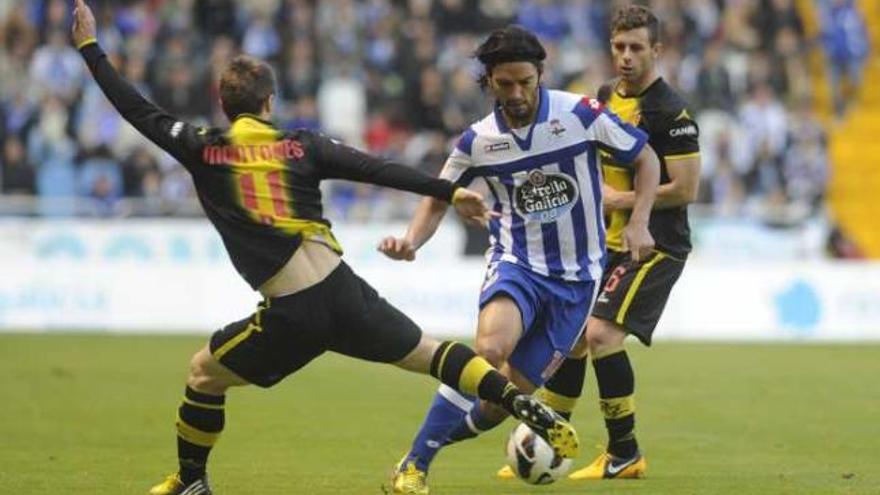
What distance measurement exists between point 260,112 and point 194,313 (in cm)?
1368

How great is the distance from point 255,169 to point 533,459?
1.93 metres

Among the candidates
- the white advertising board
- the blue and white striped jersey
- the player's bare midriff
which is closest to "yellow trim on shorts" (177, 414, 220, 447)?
the player's bare midriff

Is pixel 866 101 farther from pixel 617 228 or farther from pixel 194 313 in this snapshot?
pixel 617 228

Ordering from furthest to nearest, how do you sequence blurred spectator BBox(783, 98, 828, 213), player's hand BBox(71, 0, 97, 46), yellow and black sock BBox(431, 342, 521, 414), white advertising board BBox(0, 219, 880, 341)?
1. blurred spectator BBox(783, 98, 828, 213)
2. white advertising board BBox(0, 219, 880, 341)
3. player's hand BBox(71, 0, 97, 46)
4. yellow and black sock BBox(431, 342, 521, 414)

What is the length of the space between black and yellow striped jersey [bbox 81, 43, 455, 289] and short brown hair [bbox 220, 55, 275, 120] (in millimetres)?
59

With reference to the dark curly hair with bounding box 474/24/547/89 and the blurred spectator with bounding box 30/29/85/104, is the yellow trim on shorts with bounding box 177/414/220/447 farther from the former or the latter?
the blurred spectator with bounding box 30/29/85/104

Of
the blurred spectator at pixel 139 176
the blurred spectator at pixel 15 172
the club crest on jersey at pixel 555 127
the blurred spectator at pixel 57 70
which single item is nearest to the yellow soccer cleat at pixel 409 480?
the club crest on jersey at pixel 555 127

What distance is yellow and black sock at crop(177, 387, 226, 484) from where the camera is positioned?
8.80m

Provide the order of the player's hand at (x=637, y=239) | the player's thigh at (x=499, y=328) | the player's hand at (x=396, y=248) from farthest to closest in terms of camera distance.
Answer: the player's hand at (x=637, y=239), the player's thigh at (x=499, y=328), the player's hand at (x=396, y=248)

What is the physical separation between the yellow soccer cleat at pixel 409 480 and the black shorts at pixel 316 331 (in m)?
0.79

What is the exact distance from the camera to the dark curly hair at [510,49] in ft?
29.6

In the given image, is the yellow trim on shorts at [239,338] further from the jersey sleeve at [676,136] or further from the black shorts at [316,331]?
the jersey sleeve at [676,136]

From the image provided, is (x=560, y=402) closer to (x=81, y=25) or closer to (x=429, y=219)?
(x=429, y=219)

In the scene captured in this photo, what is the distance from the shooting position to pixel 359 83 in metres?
25.8
